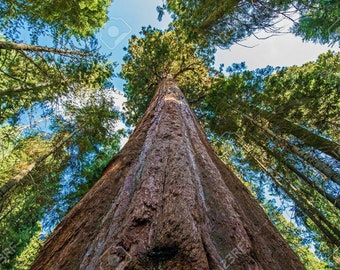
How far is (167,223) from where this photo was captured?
1.26m

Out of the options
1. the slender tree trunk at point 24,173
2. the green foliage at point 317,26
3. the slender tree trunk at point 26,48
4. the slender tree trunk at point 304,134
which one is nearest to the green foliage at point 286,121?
the slender tree trunk at point 304,134

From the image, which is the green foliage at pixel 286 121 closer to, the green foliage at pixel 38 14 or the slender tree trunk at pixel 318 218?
the slender tree trunk at pixel 318 218

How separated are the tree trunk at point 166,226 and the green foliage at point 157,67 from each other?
801cm

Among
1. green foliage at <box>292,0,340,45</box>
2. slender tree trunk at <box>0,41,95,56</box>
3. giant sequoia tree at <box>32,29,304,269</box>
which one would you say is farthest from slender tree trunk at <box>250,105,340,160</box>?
slender tree trunk at <box>0,41,95,56</box>

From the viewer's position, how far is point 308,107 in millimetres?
6906

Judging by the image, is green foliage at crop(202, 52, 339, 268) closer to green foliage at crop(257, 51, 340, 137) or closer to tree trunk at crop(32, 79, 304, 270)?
green foliage at crop(257, 51, 340, 137)

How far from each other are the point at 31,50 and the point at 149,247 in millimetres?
6301

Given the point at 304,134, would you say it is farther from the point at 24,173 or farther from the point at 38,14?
the point at 24,173

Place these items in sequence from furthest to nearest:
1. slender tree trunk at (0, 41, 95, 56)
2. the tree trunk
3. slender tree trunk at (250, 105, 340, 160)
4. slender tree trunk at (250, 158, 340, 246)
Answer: slender tree trunk at (250, 158, 340, 246), slender tree trunk at (250, 105, 340, 160), slender tree trunk at (0, 41, 95, 56), the tree trunk

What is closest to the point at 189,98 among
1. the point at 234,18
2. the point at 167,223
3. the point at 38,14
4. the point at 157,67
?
the point at 157,67

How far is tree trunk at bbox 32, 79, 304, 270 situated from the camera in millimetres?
1143

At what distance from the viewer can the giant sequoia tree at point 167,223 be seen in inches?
45.1

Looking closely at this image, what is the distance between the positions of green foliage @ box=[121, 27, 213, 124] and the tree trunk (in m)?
8.01

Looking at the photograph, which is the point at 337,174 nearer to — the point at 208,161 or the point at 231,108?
the point at 231,108
